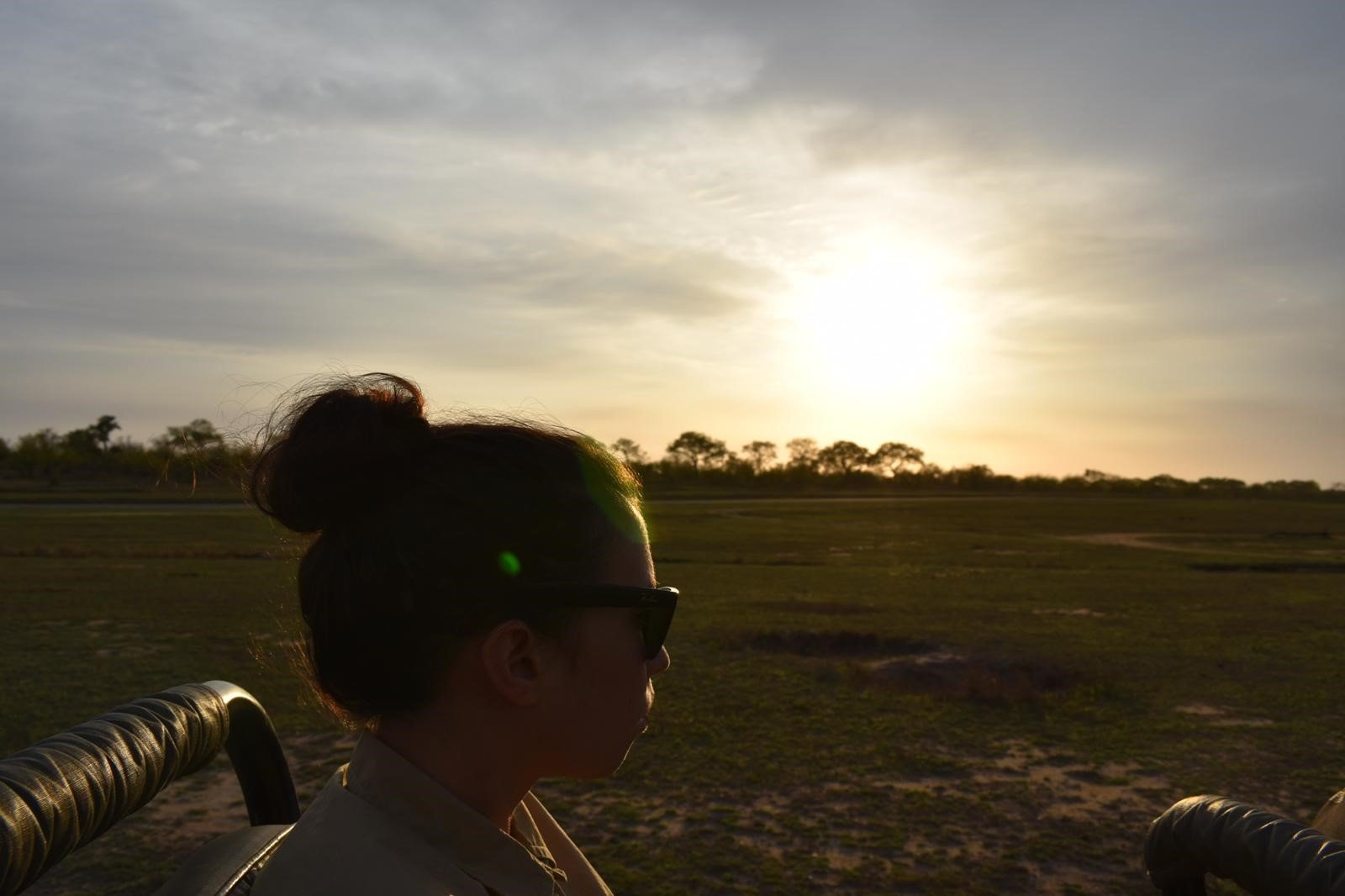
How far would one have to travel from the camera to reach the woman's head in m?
1.25

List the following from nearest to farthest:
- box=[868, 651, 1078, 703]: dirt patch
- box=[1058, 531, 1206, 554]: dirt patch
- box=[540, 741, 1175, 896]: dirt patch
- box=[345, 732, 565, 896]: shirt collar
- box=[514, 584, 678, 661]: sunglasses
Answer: box=[345, 732, 565, 896]: shirt collar < box=[514, 584, 678, 661]: sunglasses < box=[540, 741, 1175, 896]: dirt patch < box=[868, 651, 1078, 703]: dirt patch < box=[1058, 531, 1206, 554]: dirt patch

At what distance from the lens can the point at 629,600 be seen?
4.55 feet

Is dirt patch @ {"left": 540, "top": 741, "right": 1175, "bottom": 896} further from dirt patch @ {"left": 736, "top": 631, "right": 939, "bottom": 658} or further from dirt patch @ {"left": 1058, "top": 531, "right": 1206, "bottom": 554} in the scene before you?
dirt patch @ {"left": 1058, "top": 531, "right": 1206, "bottom": 554}

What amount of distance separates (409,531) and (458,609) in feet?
0.40

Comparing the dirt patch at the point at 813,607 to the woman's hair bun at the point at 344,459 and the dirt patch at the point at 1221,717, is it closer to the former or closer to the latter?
the dirt patch at the point at 1221,717

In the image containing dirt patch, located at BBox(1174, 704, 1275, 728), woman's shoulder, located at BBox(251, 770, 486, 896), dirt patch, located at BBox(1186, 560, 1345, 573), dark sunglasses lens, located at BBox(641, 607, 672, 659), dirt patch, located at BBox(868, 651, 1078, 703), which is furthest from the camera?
dirt patch, located at BBox(1186, 560, 1345, 573)

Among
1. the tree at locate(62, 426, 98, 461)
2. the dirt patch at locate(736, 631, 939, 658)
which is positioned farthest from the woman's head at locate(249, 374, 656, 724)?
the tree at locate(62, 426, 98, 461)

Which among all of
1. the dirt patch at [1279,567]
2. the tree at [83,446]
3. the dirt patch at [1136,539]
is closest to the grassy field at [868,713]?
the dirt patch at [1279,567]

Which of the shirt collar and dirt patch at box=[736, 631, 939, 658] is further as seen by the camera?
dirt patch at box=[736, 631, 939, 658]

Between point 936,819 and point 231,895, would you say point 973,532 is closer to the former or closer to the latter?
point 936,819

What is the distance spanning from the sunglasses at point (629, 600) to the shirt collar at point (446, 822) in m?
0.27

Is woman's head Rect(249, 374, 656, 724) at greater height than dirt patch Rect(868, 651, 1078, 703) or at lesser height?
greater

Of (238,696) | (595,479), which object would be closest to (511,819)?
(595,479)

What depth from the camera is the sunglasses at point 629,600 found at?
4.34 ft
